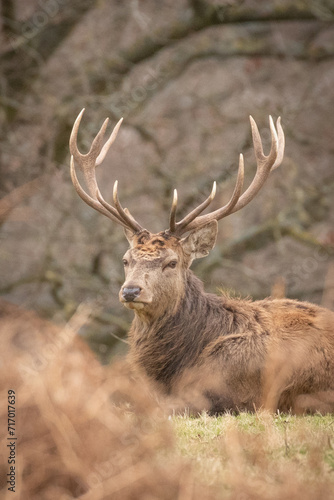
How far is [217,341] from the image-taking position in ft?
20.6

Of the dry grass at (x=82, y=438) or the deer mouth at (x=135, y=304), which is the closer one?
the dry grass at (x=82, y=438)

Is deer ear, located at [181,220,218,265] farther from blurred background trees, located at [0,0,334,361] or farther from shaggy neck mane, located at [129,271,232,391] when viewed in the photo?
blurred background trees, located at [0,0,334,361]

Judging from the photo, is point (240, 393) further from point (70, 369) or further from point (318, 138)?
point (318, 138)

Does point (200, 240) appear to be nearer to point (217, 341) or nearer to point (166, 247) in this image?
point (166, 247)

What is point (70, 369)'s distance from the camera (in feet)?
10.6

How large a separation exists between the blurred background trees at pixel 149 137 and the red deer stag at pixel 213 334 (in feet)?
8.77

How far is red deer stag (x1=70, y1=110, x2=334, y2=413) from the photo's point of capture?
597 centimetres

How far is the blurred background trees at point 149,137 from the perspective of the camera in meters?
11.3

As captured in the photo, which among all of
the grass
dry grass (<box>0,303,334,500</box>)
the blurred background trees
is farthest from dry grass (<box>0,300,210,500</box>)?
the blurred background trees

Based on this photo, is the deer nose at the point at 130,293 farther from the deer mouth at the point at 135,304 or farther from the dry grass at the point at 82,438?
the dry grass at the point at 82,438

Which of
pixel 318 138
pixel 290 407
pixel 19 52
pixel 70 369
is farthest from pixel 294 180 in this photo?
pixel 70 369

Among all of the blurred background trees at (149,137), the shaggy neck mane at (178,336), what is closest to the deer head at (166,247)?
the shaggy neck mane at (178,336)

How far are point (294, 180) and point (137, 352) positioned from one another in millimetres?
8245

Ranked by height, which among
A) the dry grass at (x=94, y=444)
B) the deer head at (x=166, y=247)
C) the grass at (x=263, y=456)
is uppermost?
the deer head at (x=166, y=247)
